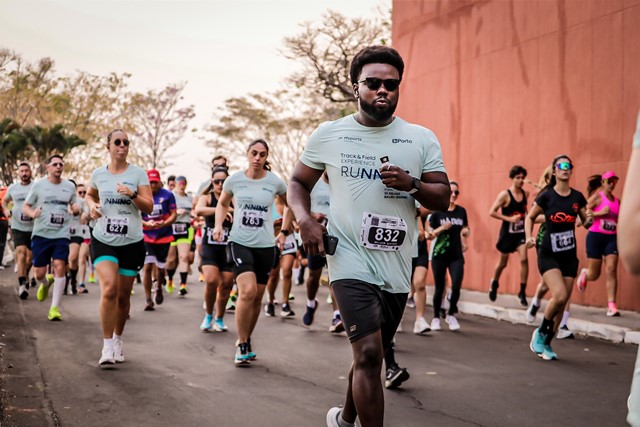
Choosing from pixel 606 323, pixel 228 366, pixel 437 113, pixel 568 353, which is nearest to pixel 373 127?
pixel 228 366

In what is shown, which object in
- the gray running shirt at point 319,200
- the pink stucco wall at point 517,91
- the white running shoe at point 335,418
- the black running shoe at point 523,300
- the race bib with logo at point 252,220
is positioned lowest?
the white running shoe at point 335,418

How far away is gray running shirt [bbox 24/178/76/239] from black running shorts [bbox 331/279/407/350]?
817 cm

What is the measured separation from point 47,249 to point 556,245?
7.19 meters

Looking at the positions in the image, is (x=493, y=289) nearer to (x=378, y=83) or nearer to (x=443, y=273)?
(x=443, y=273)

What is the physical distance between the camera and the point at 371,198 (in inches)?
169

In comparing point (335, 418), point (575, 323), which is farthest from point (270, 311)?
point (335, 418)

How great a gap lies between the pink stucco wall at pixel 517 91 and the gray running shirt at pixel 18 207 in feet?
28.7

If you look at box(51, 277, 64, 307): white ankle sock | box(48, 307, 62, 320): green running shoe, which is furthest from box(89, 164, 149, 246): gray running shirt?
box(48, 307, 62, 320): green running shoe

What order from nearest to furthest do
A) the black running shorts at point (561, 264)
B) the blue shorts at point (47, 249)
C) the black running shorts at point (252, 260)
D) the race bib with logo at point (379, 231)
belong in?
the race bib with logo at point (379, 231) → the black running shorts at point (252, 260) → the black running shorts at point (561, 264) → the blue shorts at point (47, 249)

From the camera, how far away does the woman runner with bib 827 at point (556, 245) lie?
8148 mm

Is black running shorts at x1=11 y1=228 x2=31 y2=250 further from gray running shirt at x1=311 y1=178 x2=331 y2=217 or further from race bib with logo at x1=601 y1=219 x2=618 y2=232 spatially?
race bib with logo at x1=601 y1=219 x2=618 y2=232

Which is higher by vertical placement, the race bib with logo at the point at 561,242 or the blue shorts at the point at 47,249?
the race bib with logo at the point at 561,242

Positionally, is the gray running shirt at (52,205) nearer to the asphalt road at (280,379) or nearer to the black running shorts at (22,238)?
the asphalt road at (280,379)

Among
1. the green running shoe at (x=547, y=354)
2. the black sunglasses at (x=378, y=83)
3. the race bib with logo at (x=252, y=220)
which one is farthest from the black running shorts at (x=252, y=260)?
the black sunglasses at (x=378, y=83)
